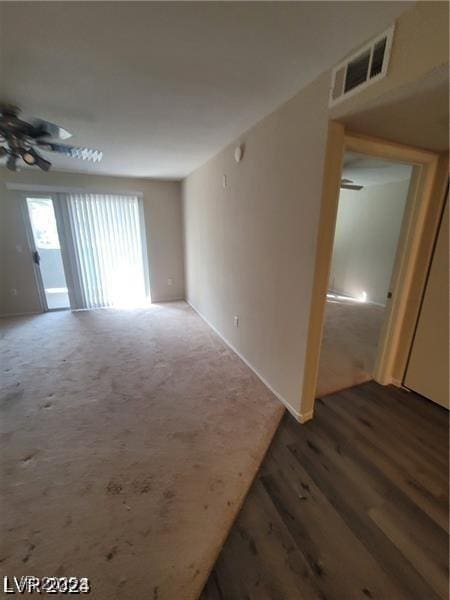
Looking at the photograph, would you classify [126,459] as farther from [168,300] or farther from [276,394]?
[168,300]

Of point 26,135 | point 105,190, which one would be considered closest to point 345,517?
point 26,135

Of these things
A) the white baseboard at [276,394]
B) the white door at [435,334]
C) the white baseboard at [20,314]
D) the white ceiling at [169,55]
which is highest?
the white ceiling at [169,55]

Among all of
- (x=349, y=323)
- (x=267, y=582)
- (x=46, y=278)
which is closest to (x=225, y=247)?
(x=349, y=323)

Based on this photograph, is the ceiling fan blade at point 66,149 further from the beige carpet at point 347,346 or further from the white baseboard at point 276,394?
the beige carpet at point 347,346

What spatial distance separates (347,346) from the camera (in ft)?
10.5

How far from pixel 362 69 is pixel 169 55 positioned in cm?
97

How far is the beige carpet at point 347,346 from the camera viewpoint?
251 centimetres

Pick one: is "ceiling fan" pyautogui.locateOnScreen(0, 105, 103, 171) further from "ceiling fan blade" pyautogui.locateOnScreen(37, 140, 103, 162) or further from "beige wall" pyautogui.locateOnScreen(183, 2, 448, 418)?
"beige wall" pyautogui.locateOnScreen(183, 2, 448, 418)

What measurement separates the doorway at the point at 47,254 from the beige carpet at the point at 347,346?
14.7 ft

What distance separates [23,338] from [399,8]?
450 cm

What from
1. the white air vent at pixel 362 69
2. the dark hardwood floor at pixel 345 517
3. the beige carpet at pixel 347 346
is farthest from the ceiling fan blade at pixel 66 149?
the beige carpet at pixel 347 346

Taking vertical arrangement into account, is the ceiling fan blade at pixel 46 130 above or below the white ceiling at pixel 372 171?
below

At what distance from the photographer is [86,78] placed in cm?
150

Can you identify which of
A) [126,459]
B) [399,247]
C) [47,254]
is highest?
[399,247]
